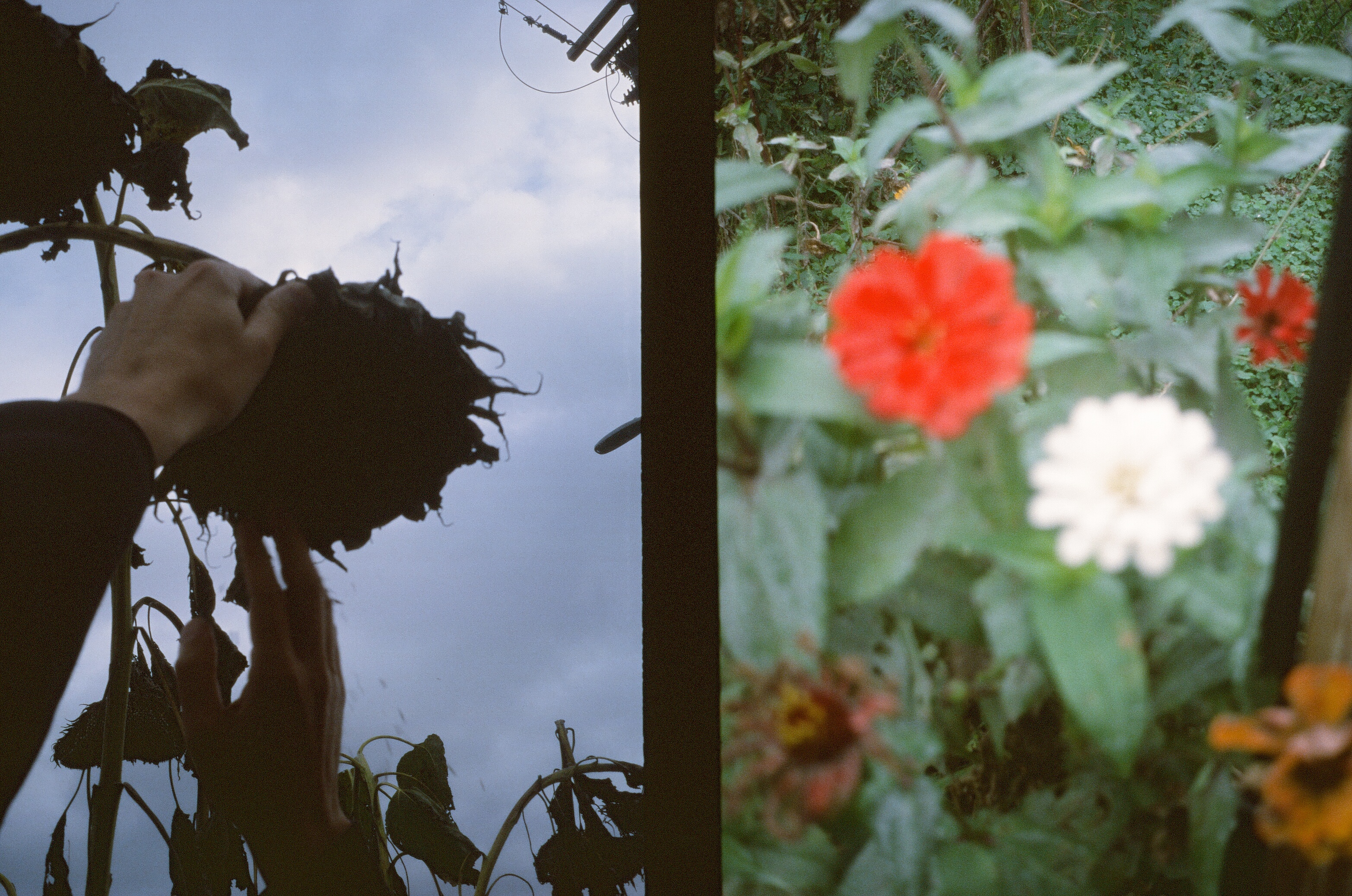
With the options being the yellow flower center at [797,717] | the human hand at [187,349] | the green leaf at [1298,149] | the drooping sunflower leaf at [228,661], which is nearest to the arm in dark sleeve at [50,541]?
the human hand at [187,349]

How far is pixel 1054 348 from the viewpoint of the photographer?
1.22ft

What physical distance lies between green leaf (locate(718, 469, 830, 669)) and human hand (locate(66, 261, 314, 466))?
45 centimetres

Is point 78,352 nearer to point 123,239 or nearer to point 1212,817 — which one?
point 123,239

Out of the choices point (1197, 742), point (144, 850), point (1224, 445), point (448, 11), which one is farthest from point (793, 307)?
point (144, 850)

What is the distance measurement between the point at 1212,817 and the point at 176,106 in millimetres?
985

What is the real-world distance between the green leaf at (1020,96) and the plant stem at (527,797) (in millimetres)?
690

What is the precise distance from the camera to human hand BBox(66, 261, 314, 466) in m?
0.56

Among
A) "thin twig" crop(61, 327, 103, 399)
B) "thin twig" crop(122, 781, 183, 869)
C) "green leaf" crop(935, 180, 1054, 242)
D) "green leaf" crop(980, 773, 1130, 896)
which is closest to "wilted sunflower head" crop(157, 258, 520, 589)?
"thin twig" crop(61, 327, 103, 399)

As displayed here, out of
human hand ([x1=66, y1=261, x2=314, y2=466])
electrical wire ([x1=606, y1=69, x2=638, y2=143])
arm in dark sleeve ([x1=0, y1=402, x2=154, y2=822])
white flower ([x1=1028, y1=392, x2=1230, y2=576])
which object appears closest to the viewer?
white flower ([x1=1028, y1=392, x2=1230, y2=576])

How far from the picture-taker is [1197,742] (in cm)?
41

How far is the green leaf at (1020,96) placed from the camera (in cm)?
40

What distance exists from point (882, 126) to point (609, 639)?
1.79 feet

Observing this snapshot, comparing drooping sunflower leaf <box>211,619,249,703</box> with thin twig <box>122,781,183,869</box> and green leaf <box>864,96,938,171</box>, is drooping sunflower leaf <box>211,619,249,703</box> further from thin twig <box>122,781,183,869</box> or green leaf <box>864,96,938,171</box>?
green leaf <box>864,96,938,171</box>

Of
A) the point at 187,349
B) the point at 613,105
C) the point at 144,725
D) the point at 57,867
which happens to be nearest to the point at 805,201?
the point at 613,105
